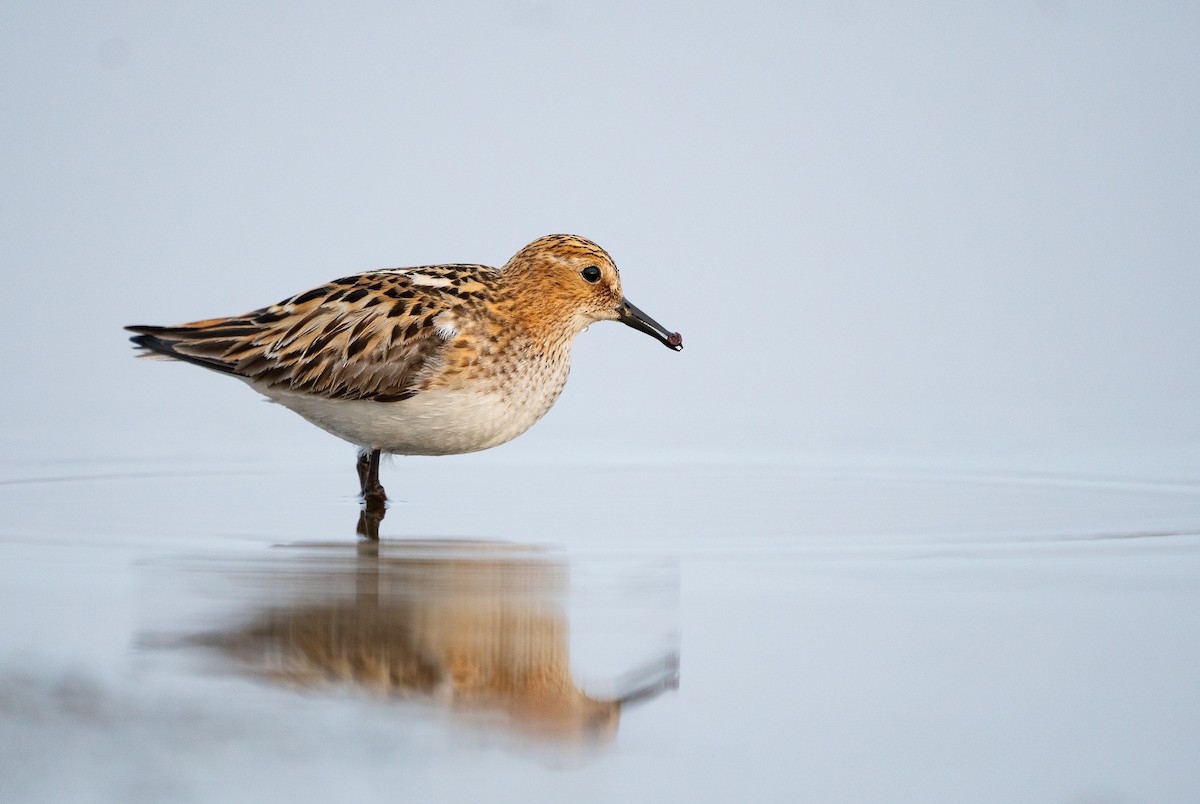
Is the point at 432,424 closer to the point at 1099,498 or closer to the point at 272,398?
the point at 272,398

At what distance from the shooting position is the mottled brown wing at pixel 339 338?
35.4ft

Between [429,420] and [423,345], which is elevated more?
[423,345]

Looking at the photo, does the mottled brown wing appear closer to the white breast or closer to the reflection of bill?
the white breast

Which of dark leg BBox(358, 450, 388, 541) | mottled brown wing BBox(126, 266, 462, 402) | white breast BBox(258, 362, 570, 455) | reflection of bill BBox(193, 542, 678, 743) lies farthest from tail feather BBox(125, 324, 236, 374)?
reflection of bill BBox(193, 542, 678, 743)

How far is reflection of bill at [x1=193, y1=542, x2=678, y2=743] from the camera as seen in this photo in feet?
21.5

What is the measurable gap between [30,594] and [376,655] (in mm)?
2212

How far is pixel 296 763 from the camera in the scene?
578cm

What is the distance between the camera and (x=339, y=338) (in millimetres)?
11141

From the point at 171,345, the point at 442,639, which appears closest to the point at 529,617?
the point at 442,639

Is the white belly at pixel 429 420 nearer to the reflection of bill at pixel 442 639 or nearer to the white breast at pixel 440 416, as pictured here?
the white breast at pixel 440 416

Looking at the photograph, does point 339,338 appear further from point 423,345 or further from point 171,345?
point 171,345

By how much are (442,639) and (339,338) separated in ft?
14.0

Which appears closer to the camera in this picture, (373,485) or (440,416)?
(440,416)

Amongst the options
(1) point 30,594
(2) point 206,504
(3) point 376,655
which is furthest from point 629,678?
(2) point 206,504
